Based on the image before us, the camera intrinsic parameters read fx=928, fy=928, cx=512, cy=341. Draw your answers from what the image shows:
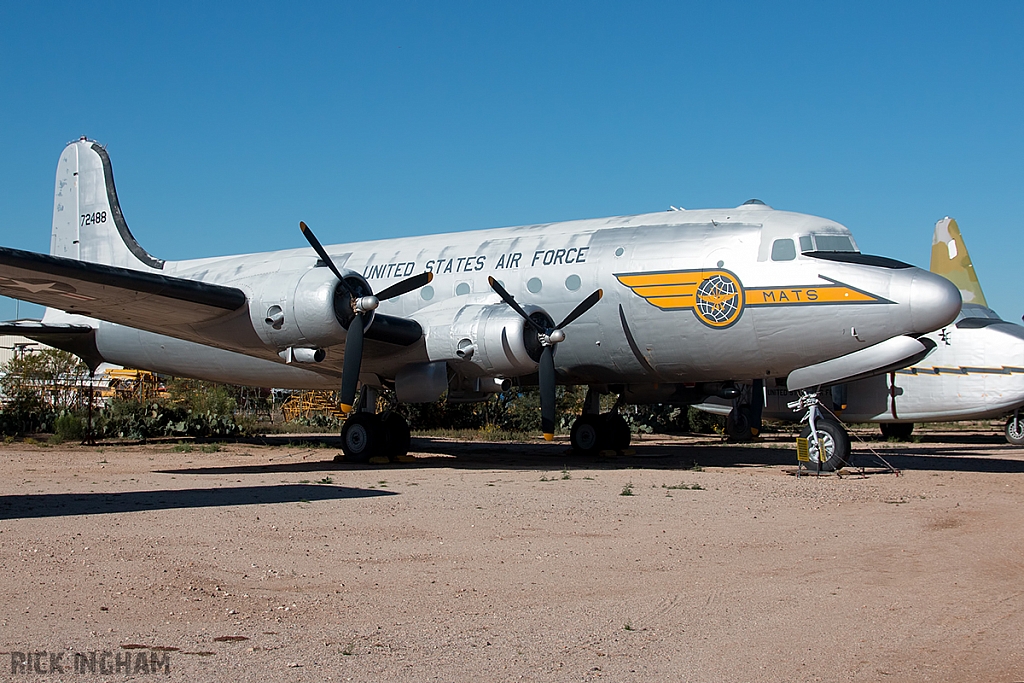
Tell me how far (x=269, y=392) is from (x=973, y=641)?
3966cm

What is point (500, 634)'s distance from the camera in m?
4.62

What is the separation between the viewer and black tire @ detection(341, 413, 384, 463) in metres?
14.1

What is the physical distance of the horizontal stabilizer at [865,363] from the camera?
1173 cm

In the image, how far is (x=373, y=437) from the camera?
14094 mm

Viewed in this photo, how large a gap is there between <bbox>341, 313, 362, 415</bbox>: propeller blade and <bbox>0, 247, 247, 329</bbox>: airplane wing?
172 cm

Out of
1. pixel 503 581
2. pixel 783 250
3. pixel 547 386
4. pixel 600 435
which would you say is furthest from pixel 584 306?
pixel 503 581

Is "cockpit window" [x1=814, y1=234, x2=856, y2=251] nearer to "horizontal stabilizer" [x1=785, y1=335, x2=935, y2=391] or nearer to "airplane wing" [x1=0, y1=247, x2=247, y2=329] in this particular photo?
"horizontal stabilizer" [x1=785, y1=335, x2=935, y2=391]

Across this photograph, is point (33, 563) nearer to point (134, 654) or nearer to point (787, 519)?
point (134, 654)

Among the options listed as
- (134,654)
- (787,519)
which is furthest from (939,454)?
(134,654)

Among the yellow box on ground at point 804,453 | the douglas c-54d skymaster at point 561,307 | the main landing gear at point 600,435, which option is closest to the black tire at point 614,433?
the main landing gear at point 600,435

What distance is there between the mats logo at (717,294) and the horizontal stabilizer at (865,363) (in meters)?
0.64

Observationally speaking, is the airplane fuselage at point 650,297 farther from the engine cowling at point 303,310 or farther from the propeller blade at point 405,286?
the propeller blade at point 405,286

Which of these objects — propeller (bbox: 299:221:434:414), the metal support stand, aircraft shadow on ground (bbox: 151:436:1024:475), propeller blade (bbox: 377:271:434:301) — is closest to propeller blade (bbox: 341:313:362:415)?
propeller (bbox: 299:221:434:414)

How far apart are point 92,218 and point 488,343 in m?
9.95
